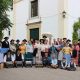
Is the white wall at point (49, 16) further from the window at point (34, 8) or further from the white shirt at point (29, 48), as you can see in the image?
the white shirt at point (29, 48)

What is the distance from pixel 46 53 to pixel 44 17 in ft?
34.0

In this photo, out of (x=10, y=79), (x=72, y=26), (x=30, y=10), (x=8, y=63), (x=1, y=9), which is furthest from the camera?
(x=30, y=10)

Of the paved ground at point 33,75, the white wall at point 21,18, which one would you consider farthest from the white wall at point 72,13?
the paved ground at point 33,75

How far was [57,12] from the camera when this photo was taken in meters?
30.0

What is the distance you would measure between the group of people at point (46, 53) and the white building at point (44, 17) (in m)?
7.38

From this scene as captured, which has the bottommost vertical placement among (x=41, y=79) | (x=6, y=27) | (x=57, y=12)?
(x=41, y=79)

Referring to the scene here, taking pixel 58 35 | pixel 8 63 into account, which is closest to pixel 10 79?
pixel 8 63

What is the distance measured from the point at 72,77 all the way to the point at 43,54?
16.1 feet

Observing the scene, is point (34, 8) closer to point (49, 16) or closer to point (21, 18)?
point (21, 18)

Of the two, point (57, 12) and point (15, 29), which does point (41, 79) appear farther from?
point (15, 29)

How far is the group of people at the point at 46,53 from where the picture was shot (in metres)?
21.0

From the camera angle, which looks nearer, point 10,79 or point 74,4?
point 10,79

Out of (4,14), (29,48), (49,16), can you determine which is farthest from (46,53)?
(49,16)

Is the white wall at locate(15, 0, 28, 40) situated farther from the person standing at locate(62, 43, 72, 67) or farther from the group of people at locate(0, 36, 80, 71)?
the person standing at locate(62, 43, 72, 67)
